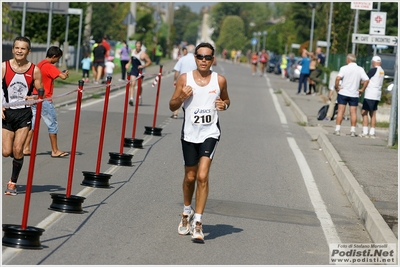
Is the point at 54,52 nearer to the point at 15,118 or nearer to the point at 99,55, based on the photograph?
the point at 15,118

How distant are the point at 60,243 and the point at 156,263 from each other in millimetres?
1021

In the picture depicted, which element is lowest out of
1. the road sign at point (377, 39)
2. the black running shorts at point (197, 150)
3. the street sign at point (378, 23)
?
the black running shorts at point (197, 150)

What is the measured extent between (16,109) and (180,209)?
7.14ft

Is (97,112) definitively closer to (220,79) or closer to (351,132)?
(351,132)

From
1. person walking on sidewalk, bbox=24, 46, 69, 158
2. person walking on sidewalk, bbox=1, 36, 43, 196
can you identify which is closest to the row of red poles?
person walking on sidewalk, bbox=1, 36, 43, 196

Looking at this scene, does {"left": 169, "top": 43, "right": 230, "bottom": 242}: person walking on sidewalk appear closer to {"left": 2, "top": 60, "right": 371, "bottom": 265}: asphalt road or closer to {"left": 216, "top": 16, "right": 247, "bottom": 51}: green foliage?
{"left": 2, "top": 60, "right": 371, "bottom": 265}: asphalt road

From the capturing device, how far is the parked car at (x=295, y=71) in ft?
164

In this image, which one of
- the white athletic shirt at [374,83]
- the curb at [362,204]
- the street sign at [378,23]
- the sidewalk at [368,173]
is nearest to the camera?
the curb at [362,204]

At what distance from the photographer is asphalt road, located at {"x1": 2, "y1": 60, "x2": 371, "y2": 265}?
7754 millimetres

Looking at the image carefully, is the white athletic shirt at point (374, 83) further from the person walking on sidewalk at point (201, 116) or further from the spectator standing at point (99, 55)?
the spectator standing at point (99, 55)

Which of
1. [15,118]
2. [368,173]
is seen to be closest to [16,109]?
[15,118]

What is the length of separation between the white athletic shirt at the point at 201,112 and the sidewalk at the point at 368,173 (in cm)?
193

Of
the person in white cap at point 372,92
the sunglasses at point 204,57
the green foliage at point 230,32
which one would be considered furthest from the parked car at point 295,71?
the green foliage at point 230,32

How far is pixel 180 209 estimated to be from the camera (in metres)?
10.0
